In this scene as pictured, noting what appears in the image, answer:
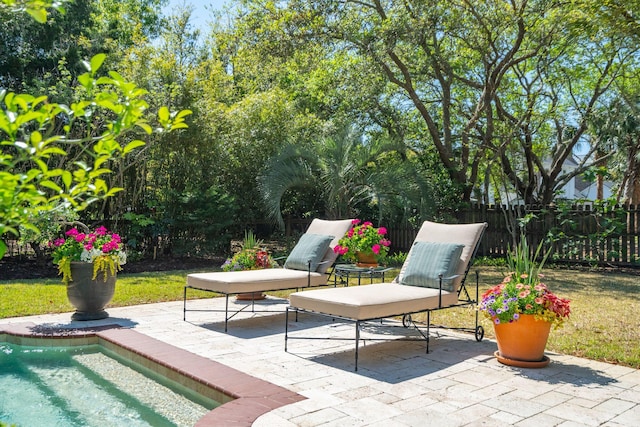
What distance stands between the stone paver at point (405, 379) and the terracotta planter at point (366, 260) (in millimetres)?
1014

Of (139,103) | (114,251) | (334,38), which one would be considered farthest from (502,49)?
(139,103)

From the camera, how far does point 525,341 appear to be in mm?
4766

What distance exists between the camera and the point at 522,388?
4.23 m

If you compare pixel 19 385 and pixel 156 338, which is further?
pixel 156 338

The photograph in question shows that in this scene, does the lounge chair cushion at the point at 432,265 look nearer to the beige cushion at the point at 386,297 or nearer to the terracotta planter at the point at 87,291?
the beige cushion at the point at 386,297

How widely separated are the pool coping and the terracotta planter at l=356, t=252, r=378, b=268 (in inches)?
110

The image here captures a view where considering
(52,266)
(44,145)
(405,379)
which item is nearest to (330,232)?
(405,379)

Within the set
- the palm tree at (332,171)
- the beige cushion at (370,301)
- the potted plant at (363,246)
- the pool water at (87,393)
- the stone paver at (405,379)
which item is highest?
the palm tree at (332,171)

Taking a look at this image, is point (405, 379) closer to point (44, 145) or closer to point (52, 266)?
point (44, 145)

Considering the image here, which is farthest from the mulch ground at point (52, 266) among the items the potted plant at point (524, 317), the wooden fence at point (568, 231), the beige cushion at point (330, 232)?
the potted plant at point (524, 317)

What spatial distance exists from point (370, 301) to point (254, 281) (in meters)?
1.87

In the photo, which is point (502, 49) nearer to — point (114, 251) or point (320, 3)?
point (320, 3)

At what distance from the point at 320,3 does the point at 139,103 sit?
12.3 m

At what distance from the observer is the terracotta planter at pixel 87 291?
6.56 metres
